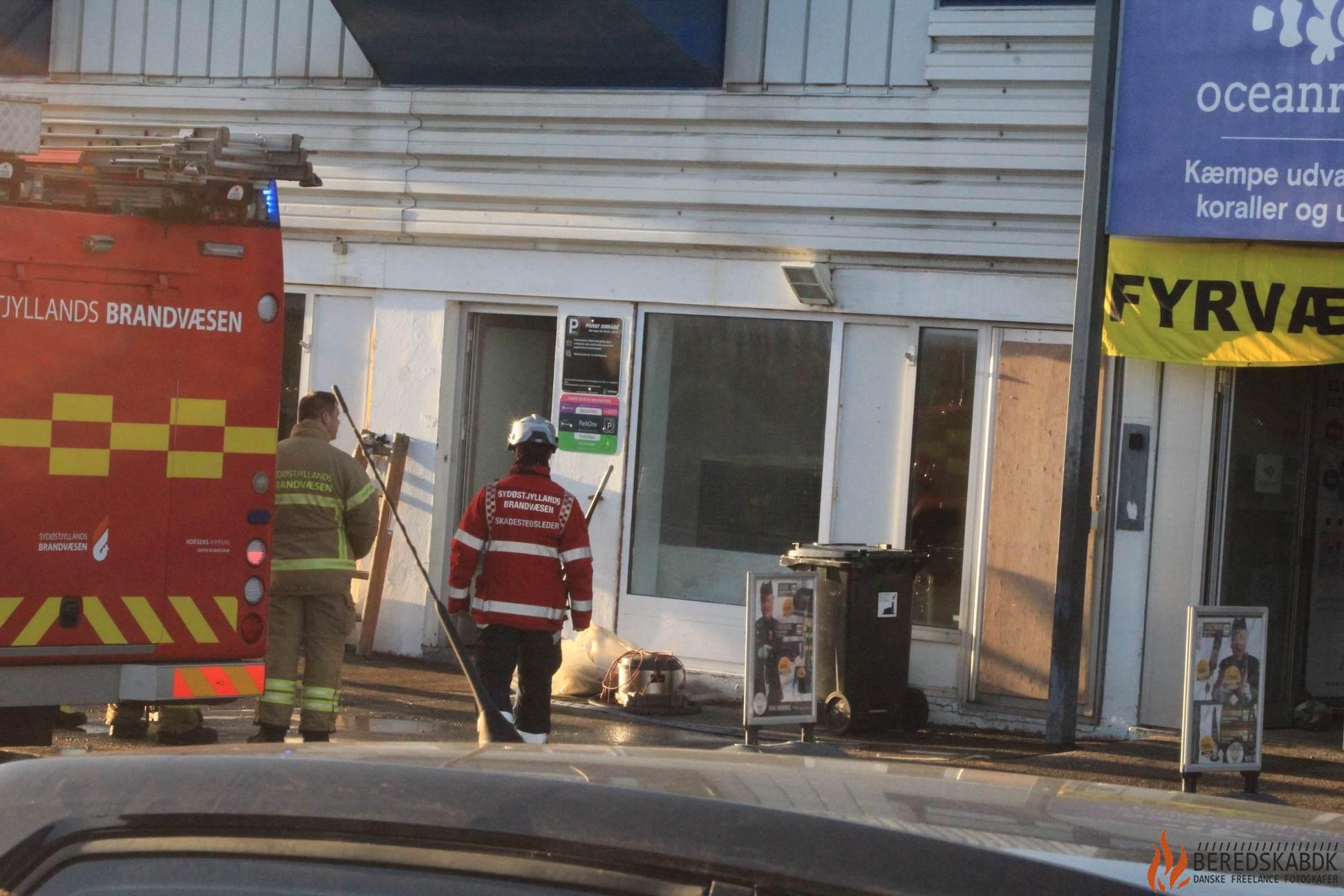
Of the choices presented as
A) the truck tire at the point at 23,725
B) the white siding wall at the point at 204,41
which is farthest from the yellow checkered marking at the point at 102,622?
the white siding wall at the point at 204,41

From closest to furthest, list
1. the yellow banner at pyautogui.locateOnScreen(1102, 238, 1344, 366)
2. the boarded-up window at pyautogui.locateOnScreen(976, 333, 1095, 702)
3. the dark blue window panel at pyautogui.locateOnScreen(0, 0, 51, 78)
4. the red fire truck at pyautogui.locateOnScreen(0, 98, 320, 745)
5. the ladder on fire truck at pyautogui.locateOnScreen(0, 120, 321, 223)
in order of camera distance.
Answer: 1. the red fire truck at pyautogui.locateOnScreen(0, 98, 320, 745)
2. the ladder on fire truck at pyautogui.locateOnScreen(0, 120, 321, 223)
3. the yellow banner at pyautogui.locateOnScreen(1102, 238, 1344, 366)
4. the boarded-up window at pyautogui.locateOnScreen(976, 333, 1095, 702)
5. the dark blue window panel at pyautogui.locateOnScreen(0, 0, 51, 78)

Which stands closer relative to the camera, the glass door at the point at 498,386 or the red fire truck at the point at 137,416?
the red fire truck at the point at 137,416

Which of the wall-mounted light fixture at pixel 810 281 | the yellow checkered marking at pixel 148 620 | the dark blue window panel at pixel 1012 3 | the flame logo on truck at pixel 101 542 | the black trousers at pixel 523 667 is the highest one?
the dark blue window panel at pixel 1012 3

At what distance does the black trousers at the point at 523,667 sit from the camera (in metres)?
7.96

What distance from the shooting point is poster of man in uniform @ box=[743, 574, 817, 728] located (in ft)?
30.0

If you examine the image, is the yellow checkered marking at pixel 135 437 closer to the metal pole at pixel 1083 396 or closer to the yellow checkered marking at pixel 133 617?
the yellow checkered marking at pixel 133 617

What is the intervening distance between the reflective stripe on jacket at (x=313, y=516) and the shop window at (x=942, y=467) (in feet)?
13.9

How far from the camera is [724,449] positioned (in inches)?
461

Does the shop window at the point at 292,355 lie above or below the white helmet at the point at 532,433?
above

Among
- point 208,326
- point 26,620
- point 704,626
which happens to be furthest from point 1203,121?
point 26,620

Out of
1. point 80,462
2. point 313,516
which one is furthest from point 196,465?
point 313,516

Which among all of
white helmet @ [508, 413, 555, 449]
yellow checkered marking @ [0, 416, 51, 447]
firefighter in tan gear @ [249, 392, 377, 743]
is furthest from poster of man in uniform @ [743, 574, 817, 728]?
yellow checkered marking @ [0, 416, 51, 447]

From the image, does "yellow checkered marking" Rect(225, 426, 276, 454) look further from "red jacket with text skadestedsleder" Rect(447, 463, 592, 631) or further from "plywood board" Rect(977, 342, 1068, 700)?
"plywood board" Rect(977, 342, 1068, 700)

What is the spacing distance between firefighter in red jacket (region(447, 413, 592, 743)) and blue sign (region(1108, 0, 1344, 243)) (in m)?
4.24
